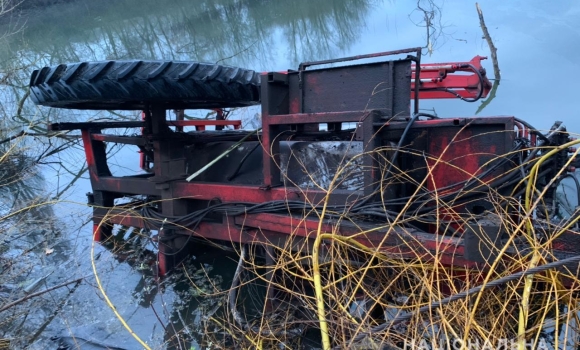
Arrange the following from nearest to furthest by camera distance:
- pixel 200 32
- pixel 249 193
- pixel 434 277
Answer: pixel 434 277
pixel 249 193
pixel 200 32

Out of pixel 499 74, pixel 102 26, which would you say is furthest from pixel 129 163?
pixel 102 26

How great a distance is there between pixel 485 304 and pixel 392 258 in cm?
45

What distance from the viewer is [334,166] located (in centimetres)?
297

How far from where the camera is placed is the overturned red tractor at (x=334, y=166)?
2.12 metres

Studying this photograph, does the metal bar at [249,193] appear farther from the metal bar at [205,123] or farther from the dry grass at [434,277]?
the metal bar at [205,123]

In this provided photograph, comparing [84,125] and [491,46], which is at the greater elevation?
[491,46]

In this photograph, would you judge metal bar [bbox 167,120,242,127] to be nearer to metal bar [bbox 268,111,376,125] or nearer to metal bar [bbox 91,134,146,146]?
metal bar [bbox 91,134,146,146]

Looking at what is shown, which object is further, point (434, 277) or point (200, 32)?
point (200, 32)

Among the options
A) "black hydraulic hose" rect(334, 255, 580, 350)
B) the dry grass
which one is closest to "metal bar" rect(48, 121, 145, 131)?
the dry grass

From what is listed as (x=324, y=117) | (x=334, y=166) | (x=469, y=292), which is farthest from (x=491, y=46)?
(x=469, y=292)

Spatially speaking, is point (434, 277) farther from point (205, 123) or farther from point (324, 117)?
point (205, 123)

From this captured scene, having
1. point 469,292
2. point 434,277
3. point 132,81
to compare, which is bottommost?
point 434,277

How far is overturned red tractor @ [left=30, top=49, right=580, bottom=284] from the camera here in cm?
212

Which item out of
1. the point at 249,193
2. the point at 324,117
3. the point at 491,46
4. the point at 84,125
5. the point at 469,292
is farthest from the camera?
the point at 491,46
